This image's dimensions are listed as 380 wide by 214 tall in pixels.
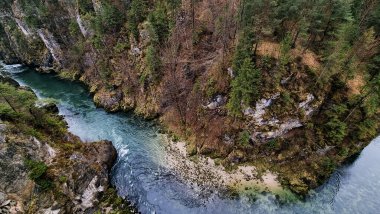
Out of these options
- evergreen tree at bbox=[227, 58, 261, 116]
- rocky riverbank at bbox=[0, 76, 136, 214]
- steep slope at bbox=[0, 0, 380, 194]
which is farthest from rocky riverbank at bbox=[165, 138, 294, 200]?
rocky riverbank at bbox=[0, 76, 136, 214]

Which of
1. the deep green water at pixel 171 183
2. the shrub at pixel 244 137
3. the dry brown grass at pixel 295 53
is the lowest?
the deep green water at pixel 171 183

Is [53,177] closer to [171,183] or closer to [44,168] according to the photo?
[44,168]

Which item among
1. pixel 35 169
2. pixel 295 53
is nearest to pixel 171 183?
pixel 35 169

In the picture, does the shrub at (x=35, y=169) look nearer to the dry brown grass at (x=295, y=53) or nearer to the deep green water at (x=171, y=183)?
the deep green water at (x=171, y=183)

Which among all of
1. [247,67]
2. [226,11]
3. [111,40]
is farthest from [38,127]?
[226,11]

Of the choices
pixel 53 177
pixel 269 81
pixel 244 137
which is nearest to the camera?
pixel 53 177

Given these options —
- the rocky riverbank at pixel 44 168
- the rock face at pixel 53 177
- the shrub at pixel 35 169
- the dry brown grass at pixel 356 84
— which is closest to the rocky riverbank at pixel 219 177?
the rocky riverbank at pixel 44 168
